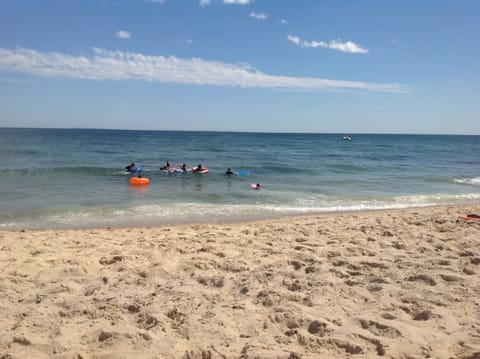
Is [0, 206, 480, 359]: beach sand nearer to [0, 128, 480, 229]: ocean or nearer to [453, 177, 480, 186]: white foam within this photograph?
[0, 128, 480, 229]: ocean

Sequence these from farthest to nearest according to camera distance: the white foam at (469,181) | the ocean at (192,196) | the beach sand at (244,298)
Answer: the white foam at (469,181) → the ocean at (192,196) → the beach sand at (244,298)

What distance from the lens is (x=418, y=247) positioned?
631cm

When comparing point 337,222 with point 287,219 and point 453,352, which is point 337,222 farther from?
point 453,352

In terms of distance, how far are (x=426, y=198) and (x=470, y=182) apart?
6995 mm

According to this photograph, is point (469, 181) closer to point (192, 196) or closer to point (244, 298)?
point (192, 196)

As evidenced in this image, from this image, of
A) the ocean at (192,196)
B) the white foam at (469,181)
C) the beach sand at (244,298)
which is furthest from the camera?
the white foam at (469,181)

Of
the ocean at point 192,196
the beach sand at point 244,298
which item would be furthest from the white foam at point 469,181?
the beach sand at point 244,298

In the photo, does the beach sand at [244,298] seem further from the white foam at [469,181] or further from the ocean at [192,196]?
the white foam at [469,181]

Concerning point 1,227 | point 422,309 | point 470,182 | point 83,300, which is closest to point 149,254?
point 83,300

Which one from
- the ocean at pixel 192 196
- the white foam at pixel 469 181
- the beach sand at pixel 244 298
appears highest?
the white foam at pixel 469 181

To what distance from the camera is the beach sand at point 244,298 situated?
339 cm

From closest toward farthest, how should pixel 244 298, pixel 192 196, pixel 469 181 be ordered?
1. pixel 244 298
2. pixel 192 196
3. pixel 469 181

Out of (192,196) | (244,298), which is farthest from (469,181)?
(244,298)

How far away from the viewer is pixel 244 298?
4.33 metres
